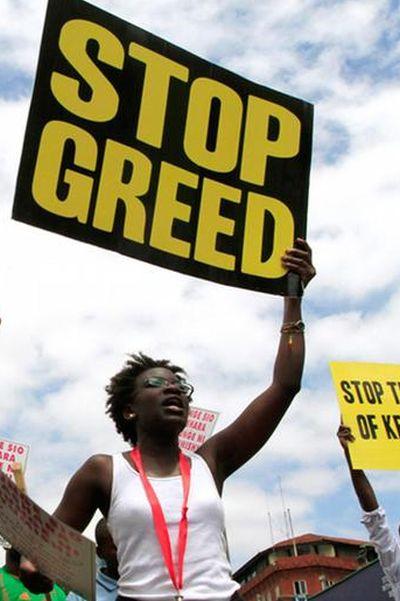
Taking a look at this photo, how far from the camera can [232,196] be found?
11.5 ft

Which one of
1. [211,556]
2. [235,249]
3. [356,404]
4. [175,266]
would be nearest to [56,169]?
[175,266]

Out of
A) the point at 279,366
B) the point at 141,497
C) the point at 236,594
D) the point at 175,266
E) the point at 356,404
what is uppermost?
the point at 356,404

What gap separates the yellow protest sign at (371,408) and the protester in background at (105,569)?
2.44m

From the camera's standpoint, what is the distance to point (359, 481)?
18.5 feet

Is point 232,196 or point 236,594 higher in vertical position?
point 232,196

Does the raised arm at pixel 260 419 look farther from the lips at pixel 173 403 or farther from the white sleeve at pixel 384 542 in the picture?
the white sleeve at pixel 384 542

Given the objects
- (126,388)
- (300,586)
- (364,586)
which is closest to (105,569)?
(126,388)

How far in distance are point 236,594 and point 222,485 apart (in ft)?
1.28

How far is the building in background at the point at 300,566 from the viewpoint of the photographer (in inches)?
2628

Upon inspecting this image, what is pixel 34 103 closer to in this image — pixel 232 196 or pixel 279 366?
pixel 232 196

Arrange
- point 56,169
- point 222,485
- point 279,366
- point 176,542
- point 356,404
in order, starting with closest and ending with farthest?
point 176,542, point 222,485, point 279,366, point 56,169, point 356,404

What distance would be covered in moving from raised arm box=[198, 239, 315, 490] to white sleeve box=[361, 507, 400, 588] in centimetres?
254

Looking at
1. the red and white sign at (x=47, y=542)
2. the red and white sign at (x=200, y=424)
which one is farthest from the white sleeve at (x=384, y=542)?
the red and white sign at (x=47, y=542)

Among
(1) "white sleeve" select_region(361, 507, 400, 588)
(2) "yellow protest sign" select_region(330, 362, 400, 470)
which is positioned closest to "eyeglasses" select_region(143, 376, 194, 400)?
(1) "white sleeve" select_region(361, 507, 400, 588)
